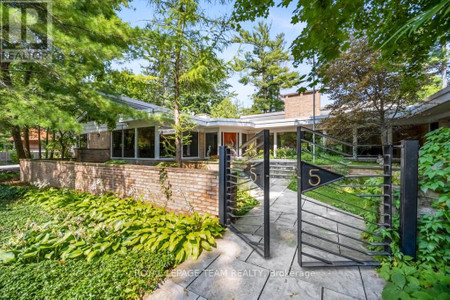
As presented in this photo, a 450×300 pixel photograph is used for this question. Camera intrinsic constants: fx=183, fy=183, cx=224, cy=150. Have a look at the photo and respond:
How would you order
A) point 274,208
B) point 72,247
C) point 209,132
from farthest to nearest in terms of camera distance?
point 209,132
point 274,208
point 72,247

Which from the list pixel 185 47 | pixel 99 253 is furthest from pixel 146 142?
pixel 99 253

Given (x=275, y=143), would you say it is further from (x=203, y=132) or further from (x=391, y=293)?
(x=391, y=293)

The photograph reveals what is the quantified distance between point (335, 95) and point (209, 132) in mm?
7771

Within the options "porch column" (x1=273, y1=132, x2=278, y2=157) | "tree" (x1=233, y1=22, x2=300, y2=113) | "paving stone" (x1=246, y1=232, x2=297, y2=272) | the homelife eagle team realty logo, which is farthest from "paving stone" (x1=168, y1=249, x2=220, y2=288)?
"tree" (x1=233, y1=22, x2=300, y2=113)

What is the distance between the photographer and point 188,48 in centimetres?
597

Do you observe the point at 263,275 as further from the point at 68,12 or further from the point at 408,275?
the point at 68,12

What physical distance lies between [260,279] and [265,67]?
24.0 m

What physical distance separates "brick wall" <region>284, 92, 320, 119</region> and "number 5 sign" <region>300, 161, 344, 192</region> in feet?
43.5

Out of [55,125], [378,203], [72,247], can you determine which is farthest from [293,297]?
[55,125]

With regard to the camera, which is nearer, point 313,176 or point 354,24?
point 313,176

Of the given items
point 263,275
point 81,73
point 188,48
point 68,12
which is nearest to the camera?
point 263,275

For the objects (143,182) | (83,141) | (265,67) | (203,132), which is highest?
(265,67)

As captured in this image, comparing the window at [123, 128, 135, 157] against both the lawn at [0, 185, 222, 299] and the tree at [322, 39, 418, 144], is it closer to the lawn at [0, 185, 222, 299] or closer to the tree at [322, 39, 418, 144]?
the lawn at [0, 185, 222, 299]

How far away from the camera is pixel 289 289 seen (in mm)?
1919
